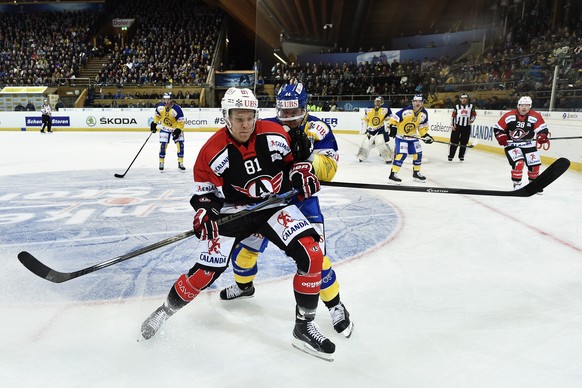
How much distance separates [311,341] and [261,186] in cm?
77

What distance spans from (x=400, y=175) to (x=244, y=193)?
18.4 feet

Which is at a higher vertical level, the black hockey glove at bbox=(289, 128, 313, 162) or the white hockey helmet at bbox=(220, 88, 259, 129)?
the white hockey helmet at bbox=(220, 88, 259, 129)

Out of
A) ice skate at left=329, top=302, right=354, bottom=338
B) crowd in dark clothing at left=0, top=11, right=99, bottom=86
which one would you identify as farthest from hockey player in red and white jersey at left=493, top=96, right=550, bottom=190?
crowd in dark clothing at left=0, top=11, right=99, bottom=86

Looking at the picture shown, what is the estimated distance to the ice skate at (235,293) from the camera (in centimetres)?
259

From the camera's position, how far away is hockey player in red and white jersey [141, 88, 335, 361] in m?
1.96

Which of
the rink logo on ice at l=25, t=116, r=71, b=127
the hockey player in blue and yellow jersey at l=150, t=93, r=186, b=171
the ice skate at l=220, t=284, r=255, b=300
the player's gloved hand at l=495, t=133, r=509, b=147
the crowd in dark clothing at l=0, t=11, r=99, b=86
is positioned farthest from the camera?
the crowd in dark clothing at l=0, t=11, r=99, b=86

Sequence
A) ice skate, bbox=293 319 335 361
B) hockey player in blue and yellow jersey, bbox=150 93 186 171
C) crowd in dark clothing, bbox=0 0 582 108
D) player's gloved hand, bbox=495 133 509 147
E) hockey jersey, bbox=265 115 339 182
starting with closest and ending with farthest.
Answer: ice skate, bbox=293 319 335 361
hockey jersey, bbox=265 115 339 182
player's gloved hand, bbox=495 133 509 147
hockey player in blue and yellow jersey, bbox=150 93 186 171
crowd in dark clothing, bbox=0 0 582 108

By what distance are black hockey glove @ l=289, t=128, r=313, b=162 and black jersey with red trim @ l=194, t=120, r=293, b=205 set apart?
37mm

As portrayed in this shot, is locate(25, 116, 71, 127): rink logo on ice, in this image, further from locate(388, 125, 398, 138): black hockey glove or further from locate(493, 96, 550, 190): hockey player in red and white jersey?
locate(493, 96, 550, 190): hockey player in red and white jersey

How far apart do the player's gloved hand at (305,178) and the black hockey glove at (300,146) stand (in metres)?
0.07

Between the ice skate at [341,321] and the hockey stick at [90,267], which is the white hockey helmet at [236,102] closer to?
the hockey stick at [90,267]

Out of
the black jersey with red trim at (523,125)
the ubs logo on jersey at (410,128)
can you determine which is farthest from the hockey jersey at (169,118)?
the black jersey with red trim at (523,125)

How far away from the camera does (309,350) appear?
2.02m

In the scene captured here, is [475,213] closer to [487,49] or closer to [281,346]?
[281,346]
